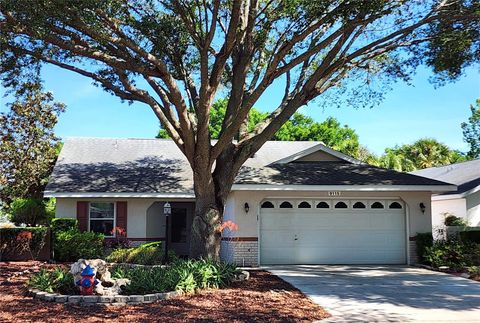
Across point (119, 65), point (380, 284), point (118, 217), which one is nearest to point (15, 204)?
point (118, 217)

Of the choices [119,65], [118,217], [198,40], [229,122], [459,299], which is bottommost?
[459,299]

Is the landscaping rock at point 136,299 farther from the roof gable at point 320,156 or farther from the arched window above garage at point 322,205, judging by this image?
the roof gable at point 320,156

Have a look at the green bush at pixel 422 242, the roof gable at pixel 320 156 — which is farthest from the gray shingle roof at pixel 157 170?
the green bush at pixel 422 242

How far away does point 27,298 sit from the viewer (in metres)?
10.4

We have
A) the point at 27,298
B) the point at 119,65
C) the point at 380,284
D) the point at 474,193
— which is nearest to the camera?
the point at 27,298

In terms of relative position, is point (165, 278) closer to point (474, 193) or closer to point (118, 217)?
point (118, 217)

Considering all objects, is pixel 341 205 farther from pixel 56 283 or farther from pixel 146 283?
pixel 56 283

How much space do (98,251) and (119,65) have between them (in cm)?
834

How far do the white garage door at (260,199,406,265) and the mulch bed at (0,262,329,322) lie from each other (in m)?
6.08

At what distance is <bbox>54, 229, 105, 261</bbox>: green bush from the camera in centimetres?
1777

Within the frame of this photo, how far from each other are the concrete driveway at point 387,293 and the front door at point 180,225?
6.57 metres

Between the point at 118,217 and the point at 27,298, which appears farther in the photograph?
the point at 118,217

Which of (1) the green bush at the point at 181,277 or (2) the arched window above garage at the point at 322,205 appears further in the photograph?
(2) the arched window above garage at the point at 322,205

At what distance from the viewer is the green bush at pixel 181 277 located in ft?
35.0
